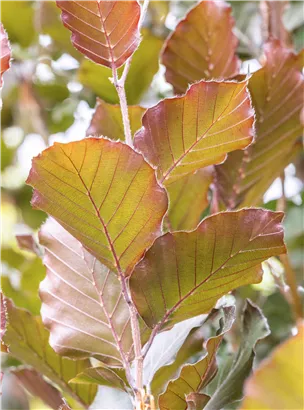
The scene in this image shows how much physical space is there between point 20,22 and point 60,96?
0.20 meters

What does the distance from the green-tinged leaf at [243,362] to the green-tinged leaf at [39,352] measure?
6.7 inches

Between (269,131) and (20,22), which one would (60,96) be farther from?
(269,131)

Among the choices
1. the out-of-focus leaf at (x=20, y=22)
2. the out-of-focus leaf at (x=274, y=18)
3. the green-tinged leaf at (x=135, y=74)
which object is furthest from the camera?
the out-of-focus leaf at (x=20, y=22)

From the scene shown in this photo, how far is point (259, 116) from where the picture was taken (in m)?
0.74

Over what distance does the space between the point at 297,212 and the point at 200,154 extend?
646 mm

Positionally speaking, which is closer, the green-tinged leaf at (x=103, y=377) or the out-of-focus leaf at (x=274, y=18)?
the green-tinged leaf at (x=103, y=377)

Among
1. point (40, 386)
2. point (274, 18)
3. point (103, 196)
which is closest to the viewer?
point (103, 196)

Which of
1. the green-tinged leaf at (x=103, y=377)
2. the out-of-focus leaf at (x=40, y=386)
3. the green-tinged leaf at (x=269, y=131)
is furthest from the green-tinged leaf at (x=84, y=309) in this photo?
the green-tinged leaf at (x=269, y=131)

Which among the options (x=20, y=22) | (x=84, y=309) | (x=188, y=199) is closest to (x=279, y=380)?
(x=84, y=309)

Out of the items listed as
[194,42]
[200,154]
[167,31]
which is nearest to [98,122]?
[194,42]

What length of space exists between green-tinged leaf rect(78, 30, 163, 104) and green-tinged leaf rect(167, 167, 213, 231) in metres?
0.41

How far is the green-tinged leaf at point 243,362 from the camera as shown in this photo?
58cm

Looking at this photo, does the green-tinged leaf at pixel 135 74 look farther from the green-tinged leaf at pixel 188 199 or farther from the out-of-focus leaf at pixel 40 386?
the out-of-focus leaf at pixel 40 386

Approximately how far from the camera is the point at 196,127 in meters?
0.52
